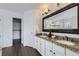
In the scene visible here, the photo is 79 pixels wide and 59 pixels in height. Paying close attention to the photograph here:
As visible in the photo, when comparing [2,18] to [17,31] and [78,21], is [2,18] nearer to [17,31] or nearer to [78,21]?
[17,31]

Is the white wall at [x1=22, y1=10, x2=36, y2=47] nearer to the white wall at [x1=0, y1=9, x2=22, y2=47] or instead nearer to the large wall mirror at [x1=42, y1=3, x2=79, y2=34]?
the white wall at [x1=0, y1=9, x2=22, y2=47]

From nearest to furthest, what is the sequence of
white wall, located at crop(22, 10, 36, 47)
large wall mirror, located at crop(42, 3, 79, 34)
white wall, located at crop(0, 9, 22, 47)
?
large wall mirror, located at crop(42, 3, 79, 34), white wall, located at crop(0, 9, 22, 47), white wall, located at crop(22, 10, 36, 47)

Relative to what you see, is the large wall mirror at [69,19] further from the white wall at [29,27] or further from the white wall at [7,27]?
the white wall at [7,27]

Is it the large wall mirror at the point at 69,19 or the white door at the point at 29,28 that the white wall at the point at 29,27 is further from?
the large wall mirror at the point at 69,19

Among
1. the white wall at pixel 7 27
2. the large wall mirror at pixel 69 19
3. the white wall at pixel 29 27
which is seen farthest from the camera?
the white wall at pixel 29 27

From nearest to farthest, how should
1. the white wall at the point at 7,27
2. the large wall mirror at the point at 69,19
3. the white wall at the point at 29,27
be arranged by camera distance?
1. the large wall mirror at the point at 69,19
2. the white wall at the point at 7,27
3. the white wall at the point at 29,27

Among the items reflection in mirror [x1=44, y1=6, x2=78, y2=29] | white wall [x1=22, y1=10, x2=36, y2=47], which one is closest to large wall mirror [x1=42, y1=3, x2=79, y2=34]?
reflection in mirror [x1=44, y1=6, x2=78, y2=29]

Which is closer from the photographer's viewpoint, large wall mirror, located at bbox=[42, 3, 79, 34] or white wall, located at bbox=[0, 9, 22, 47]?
large wall mirror, located at bbox=[42, 3, 79, 34]

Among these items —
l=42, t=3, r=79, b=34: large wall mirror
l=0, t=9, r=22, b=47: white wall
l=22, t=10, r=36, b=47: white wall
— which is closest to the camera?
l=42, t=3, r=79, b=34: large wall mirror

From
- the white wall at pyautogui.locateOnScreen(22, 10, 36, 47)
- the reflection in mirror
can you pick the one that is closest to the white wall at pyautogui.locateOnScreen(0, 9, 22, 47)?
the white wall at pyautogui.locateOnScreen(22, 10, 36, 47)

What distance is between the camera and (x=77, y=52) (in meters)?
1.07

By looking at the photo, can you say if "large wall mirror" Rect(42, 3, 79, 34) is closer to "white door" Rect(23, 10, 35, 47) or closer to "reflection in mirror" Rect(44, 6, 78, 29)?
"reflection in mirror" Rect(44, 6, 78, 29)

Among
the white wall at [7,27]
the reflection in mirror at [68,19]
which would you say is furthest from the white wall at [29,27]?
the reflection in mirror at [68,19]

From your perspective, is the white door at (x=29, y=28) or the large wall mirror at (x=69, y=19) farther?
the white door at (x=29, y=28)
